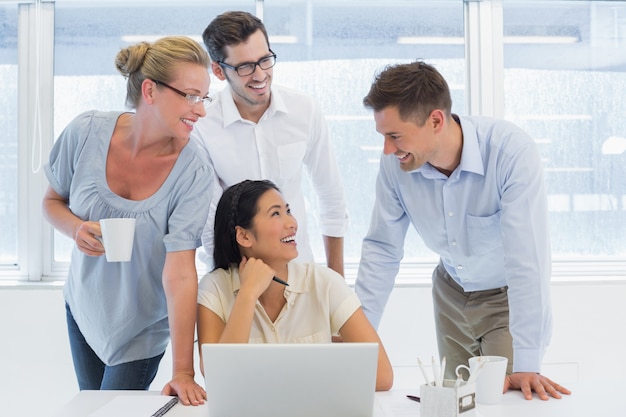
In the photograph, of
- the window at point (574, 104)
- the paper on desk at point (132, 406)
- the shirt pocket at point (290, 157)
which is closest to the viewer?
the paper on desk at point (132, 406)

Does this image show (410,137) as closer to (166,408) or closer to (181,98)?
(181,98)

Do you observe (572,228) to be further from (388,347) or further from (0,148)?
(0,148)

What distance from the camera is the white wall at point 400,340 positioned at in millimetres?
3445

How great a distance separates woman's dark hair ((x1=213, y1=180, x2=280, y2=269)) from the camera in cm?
209

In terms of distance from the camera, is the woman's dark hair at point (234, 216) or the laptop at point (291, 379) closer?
the laptop at point (291, 379)

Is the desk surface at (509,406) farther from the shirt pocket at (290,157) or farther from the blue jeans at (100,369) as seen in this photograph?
the shirt pocket at (290,157)

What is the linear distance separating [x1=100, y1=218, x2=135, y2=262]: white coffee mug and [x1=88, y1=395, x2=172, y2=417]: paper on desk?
1.13 feet

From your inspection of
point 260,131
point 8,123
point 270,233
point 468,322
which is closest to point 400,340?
point 468,322

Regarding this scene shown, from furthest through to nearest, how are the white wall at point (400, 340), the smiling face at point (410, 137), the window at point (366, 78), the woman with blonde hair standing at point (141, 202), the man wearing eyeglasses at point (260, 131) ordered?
the window at point (366, 78)
the white wall at point (400, 340)
the man wearing eyeglasses at point (260, 131)
the smiling face at point (410, 137)
the woman with blonde hair standing at point (141, 202)

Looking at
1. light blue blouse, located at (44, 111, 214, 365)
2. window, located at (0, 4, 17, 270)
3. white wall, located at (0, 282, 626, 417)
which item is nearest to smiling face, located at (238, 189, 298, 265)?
light blue blouse, located at (44, 111, 214, 365)

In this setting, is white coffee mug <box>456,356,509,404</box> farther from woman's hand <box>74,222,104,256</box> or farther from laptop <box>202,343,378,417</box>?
woman's hand <box>74,222,104,256</box>

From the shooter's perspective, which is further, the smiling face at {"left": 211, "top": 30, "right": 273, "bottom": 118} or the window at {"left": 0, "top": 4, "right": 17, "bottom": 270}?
the window at {"left": 0, "top": 4, "right": 17, "bottom": 270}

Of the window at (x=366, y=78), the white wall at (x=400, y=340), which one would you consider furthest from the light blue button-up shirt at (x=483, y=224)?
the window at (x=366, y=78)

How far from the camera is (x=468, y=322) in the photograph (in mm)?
2275
